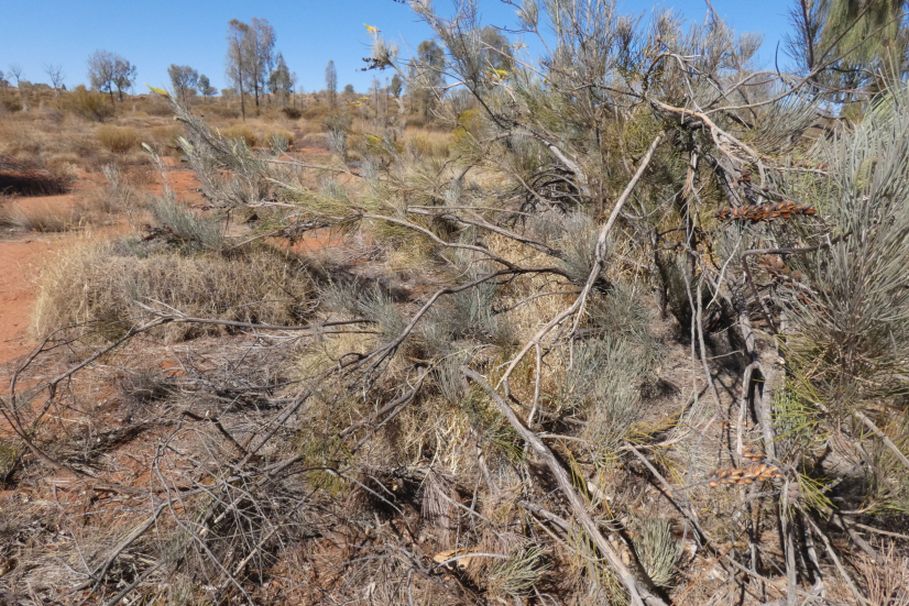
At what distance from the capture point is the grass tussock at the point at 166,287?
3.76 m

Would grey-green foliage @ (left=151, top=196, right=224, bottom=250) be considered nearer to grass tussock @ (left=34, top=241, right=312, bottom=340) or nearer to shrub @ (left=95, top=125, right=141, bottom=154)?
grass tussock @ (left=34, top=241, right=312, bottom=340)

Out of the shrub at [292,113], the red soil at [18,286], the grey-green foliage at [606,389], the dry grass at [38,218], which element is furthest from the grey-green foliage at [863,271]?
the shrub at [292,113]

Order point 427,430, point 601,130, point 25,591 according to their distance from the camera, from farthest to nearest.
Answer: point 601,130 < point 427,430 < point 25,591

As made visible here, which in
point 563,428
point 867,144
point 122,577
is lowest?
point 122,577

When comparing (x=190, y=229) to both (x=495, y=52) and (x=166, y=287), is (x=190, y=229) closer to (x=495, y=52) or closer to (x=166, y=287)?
(x=166, y=287)

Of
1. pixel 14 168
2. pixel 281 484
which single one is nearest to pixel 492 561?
pixel 281 484

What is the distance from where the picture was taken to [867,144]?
1.13 m

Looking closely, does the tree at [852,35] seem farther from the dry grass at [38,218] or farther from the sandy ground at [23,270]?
the dry grass at [38,218]

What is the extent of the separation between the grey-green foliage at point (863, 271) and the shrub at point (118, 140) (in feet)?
59.1

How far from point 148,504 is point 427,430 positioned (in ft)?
4.29

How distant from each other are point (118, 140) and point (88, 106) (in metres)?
10.1

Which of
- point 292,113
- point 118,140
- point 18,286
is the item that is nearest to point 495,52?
point 18,286

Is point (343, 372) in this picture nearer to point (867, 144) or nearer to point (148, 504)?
point (148, 504)

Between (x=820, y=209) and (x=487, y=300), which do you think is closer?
(x=820, y=209)
